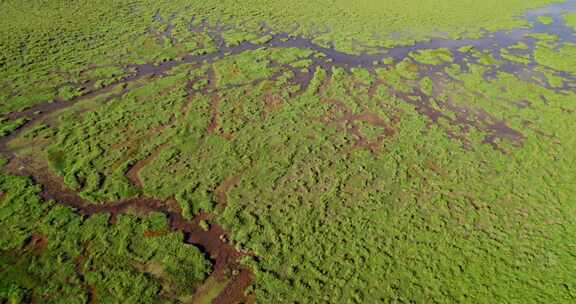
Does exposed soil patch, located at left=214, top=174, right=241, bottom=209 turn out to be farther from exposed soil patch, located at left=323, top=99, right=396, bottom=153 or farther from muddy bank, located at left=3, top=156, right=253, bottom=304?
exposed soil patch, located at left=323, top=99, right=396, bottom=153

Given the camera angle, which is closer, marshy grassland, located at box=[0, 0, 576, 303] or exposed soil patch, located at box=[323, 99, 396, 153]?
marshy grassland, located at box=[0, 0, 576, 303]

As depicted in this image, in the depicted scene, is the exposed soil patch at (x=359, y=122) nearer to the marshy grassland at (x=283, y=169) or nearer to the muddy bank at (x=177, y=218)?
the marshy grassland at (x=283, y=169)

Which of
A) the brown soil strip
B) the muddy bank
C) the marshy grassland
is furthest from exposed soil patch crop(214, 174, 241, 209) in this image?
the brown soil strip

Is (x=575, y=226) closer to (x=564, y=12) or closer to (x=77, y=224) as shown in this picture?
(x=77, y=224)

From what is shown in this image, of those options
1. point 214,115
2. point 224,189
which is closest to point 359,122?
point 214,115

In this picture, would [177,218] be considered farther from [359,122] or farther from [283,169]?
[359,122]

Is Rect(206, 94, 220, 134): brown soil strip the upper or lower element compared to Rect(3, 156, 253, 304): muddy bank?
upper

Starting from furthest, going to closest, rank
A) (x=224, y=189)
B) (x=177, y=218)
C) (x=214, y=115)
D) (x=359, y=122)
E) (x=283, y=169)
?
1. (x=214, y=115)
2. (x=359, y=122)
3. (x=283, y=169)
4. (x=224, y=189)
5. (x=177, y=218)

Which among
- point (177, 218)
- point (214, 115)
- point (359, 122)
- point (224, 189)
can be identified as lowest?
point (177, 218)

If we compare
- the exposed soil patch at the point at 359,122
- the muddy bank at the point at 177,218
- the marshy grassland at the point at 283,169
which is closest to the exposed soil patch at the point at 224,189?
the marshy grassland at the point at 283,169

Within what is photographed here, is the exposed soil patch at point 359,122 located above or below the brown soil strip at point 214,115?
below
